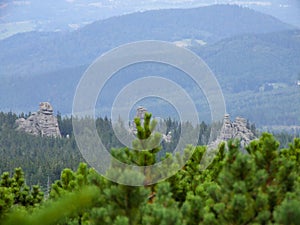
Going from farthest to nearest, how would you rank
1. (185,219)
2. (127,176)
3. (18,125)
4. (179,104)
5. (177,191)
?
(18,125), (179,104), (177,191), (185,219), (127,176)

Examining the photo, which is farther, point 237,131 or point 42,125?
point 42,125

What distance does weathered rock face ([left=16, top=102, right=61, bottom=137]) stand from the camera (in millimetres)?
109188

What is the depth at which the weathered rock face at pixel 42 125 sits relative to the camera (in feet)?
358

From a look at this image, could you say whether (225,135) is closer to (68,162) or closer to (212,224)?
(68,162)

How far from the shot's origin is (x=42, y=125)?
10950cm

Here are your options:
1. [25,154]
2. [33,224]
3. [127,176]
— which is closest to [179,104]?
[127,176]

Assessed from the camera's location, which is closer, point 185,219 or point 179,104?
point 185,219

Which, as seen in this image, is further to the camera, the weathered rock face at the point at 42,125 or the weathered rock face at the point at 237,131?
the weathered rock face at the point at 42,125

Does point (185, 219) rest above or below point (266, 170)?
below

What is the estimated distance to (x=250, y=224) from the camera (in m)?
9.35

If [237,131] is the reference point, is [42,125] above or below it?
below

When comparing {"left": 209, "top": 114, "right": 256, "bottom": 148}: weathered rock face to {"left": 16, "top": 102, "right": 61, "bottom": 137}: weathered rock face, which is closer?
{"left": 209, "top": 114, "right": 256, "bottom": 148}: weathered rock face

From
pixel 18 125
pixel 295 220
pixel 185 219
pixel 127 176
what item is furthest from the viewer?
pixel 18 125

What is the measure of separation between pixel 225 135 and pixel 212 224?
81050 mm
